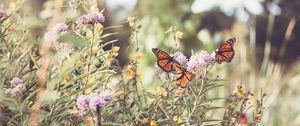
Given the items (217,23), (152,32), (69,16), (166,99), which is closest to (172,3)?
(152,32)

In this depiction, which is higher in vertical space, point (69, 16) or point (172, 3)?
point (172, 3)

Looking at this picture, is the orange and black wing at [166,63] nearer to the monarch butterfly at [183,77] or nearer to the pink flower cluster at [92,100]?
the monarch butterfly at [183,77]

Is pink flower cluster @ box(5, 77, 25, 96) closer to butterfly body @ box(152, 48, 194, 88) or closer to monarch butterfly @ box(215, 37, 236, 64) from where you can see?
butterfly body @ box(152, 48, 194, 88)

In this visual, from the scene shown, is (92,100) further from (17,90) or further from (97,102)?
(17,90)

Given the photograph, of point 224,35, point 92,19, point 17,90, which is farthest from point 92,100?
point 224,35

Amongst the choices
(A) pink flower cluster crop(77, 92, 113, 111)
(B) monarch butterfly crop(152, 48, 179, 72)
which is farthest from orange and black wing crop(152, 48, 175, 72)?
(A) pink flower cluster crop(77, 92, 113, 111)

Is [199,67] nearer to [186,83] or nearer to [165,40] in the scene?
[186,83]

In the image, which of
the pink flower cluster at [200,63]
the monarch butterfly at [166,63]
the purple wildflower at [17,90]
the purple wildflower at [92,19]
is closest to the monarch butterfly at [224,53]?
the pink flower cluster at [200,63]
